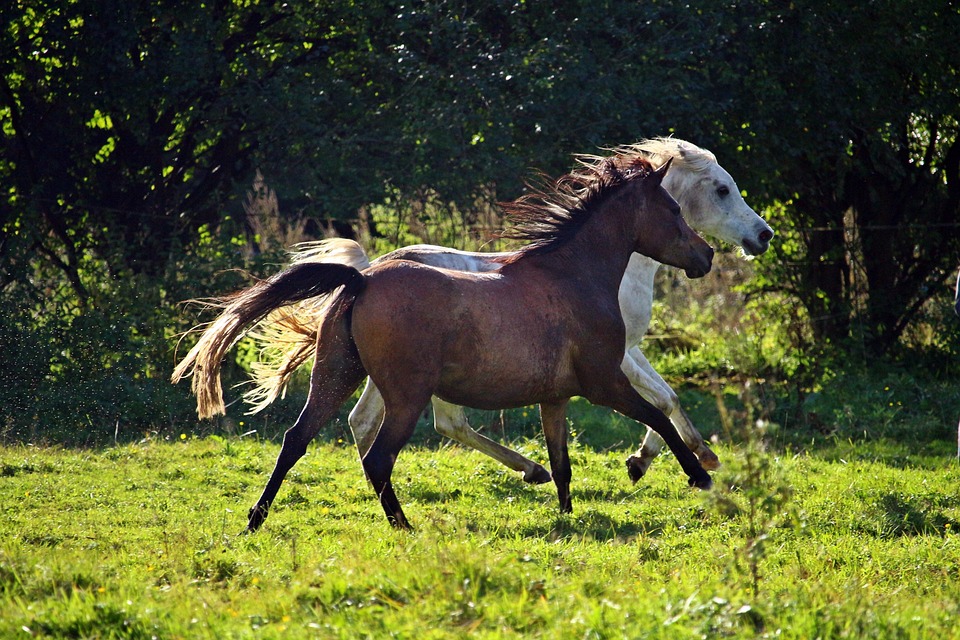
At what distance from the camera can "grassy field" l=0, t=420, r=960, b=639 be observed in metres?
4.04

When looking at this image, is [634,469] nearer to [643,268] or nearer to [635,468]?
[635,468]

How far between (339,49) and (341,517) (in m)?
7.41

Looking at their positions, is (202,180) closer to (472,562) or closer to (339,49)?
(339,49)

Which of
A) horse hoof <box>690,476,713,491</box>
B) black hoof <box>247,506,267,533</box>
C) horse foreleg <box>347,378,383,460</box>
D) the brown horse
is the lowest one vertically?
black hoof <box>247,506,267,533</box>

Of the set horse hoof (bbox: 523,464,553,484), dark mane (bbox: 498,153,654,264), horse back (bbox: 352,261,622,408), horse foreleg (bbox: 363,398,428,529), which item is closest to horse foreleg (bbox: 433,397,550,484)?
horse hoof (bbox: 523,464,553,484)

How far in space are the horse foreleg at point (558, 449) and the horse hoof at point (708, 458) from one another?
5.92ft

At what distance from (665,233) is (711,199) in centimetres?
175

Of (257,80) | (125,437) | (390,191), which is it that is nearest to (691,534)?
(125,437)

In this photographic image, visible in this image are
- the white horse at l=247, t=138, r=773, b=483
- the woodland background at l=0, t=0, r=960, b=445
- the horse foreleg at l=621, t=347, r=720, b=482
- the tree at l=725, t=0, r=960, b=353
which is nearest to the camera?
the white horse at l=247, t=138, r=773, b=483

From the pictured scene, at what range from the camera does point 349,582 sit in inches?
172

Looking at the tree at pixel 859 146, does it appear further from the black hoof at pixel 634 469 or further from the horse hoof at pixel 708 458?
the black hoof at pixel 634 469

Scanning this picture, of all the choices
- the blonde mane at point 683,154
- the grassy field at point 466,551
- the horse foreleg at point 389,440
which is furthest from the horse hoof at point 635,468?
the horse foreleg at point 389,440

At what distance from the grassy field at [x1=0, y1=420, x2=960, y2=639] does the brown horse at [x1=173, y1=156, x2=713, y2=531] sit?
56cm

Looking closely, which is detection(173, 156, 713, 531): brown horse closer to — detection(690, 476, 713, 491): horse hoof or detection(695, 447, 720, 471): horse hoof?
detection(690, 476, 713, 491): horse hoof
